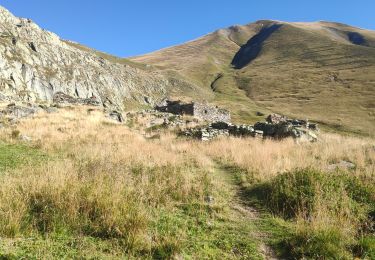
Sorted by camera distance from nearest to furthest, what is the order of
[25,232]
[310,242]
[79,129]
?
1. [25,232]
2. [310,242]
3. [79,129]

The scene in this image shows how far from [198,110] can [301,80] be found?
297ft

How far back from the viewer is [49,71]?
78375mm

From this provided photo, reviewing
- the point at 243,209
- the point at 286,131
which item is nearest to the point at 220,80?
the point at 286,131

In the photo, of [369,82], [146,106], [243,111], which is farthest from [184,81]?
[369,82]

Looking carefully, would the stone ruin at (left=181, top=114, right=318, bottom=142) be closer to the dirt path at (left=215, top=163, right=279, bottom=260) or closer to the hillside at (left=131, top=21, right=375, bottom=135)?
the dirt path at (left=215, top=163, right=279, bottom=260)

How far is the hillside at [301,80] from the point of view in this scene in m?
84.9

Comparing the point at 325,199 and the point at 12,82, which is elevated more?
the point at 12,82

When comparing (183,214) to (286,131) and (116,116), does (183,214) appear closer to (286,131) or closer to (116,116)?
(286,131)

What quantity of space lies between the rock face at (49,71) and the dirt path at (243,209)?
5203 centimetres

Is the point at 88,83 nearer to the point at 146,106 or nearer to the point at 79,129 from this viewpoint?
the point at 146,106

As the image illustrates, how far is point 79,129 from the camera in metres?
24.7

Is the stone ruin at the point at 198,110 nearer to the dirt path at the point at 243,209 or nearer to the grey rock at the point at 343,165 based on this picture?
the grey rock at the point at 343,165

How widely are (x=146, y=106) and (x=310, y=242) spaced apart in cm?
9349

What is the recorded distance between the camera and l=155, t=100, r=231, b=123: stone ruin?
48.0m
